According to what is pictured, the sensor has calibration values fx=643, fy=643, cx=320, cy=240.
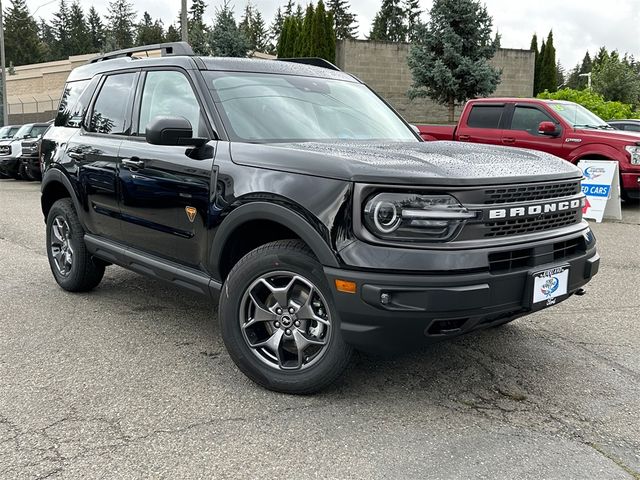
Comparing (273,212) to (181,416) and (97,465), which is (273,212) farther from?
(97,465)

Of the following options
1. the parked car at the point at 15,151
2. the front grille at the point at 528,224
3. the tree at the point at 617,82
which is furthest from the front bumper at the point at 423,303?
the tree at the point at 617,82

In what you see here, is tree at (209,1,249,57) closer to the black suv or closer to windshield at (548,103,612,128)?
windshield at (548,103,612,128)

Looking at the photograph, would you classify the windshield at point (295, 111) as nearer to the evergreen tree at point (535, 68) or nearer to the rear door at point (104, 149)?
the rear door at point (104, 149)

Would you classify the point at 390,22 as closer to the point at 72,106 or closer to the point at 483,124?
the point at 483,124

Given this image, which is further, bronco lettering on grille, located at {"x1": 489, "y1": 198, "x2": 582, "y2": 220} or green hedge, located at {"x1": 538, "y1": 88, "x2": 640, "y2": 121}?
green hedge, located at {"x1": 538, "y1": 88, "x2": 640, "y2": 121}

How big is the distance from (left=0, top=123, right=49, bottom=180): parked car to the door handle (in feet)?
50.6

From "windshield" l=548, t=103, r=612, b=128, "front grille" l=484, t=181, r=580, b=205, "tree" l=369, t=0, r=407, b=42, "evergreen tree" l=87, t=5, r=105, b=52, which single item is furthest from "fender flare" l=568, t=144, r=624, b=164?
"evergreen tree" l=87, t=5, r=105, b=52

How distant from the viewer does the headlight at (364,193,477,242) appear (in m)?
2.96

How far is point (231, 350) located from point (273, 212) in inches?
32.9

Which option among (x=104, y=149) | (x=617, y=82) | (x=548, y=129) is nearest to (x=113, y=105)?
(x=104, y=149)

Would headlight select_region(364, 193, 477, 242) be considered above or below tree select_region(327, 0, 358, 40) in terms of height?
below

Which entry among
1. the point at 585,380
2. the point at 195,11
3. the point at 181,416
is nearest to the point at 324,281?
the point at 181,416

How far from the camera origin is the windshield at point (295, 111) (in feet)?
12.8

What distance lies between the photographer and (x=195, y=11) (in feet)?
301
